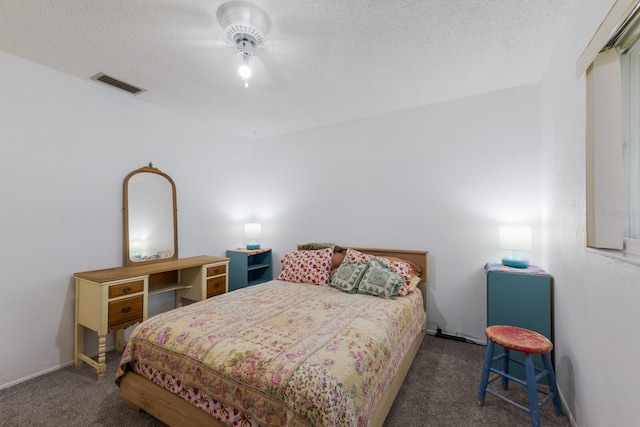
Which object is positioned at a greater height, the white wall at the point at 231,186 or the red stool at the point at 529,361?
the white wall at the point at 231,186

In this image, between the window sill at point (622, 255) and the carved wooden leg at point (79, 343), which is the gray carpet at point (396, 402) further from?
the window sill at point (622, 255)

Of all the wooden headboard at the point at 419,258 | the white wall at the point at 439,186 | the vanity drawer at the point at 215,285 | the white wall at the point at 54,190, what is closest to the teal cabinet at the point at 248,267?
the vanity drawer at the point at 215,285

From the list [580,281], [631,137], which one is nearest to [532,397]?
[580,281]

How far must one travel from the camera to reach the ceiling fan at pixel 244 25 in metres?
1.68

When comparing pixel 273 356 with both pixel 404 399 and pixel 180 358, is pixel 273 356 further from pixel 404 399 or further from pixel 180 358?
pixel 404 399

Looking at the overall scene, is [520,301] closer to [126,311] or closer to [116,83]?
[126,311]

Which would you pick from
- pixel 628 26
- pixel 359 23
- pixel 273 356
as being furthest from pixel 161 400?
pixel 628 26

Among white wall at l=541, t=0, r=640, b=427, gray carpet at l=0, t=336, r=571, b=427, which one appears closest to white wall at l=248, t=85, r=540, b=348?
white wall at l=541, t=0, r=640, b=427

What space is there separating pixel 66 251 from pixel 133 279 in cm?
66

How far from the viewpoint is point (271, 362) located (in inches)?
52.4

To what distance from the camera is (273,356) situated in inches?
54.2

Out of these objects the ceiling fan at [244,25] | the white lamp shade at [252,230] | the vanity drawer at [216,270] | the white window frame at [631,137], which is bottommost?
the vanity drawer at [216,270]

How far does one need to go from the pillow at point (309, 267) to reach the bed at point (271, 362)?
63 centimetres

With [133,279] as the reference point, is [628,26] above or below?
above
